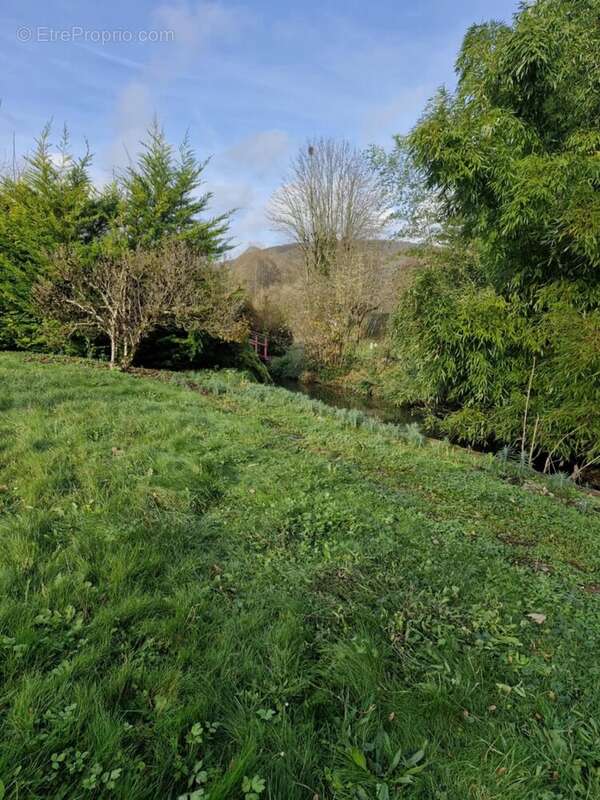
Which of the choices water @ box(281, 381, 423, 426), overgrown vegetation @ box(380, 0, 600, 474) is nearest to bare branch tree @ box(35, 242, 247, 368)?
water @ box(281, 381, 423, 426)

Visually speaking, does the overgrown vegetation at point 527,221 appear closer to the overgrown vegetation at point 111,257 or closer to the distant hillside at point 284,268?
the distant hillside at point 284,268

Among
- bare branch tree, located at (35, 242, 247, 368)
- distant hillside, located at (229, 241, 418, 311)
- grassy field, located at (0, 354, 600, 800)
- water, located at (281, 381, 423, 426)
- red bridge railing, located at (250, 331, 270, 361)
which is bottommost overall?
water, located at (281, 381, 423, 426)

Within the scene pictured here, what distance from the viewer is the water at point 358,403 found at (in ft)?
32.0

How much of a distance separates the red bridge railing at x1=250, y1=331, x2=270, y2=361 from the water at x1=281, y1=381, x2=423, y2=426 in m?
1.40

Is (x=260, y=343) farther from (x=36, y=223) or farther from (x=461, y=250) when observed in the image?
(x=461, y=250)

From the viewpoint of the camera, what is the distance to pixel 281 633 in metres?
1.53

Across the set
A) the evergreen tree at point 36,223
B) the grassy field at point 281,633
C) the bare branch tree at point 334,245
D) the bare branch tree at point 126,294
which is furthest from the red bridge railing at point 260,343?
the grassy field at point 281,633

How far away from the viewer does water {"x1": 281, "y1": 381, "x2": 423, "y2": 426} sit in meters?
9.76

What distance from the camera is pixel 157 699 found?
1.21 m

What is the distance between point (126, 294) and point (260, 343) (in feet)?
25.7

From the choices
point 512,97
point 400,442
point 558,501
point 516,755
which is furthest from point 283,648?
point 512,97

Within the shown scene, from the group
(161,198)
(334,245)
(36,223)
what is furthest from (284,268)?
(36,223)

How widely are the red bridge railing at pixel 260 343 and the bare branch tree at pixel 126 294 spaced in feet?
20.2

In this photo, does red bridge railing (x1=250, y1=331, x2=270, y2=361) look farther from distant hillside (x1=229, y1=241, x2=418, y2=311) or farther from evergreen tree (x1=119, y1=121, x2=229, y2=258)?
evergreen tree (x1=119, y1=121, x2=229, y2=258)
